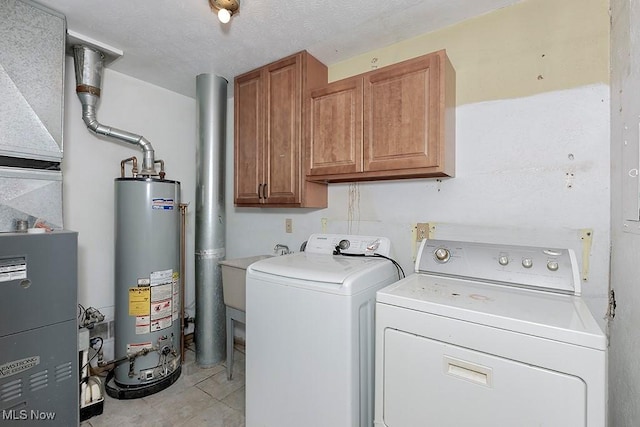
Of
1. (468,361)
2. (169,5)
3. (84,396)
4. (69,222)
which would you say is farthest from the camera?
(69,222)

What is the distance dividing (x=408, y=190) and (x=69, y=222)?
2.43 meters

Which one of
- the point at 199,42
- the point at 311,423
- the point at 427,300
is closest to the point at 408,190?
the point at 427,300

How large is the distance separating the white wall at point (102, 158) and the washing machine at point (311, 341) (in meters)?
1.52

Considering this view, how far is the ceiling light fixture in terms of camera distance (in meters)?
1.51

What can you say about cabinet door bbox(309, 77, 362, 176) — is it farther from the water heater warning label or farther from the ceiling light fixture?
the water heater warning label

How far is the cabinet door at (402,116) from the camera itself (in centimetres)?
155

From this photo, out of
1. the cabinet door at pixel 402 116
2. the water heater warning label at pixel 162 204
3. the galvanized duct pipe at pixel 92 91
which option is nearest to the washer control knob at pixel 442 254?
the cabinet door at pixel 402 116

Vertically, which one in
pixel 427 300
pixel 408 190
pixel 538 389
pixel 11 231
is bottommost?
pixel 538 389

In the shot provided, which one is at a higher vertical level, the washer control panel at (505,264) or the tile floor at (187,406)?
the washer control panel at (505,264)

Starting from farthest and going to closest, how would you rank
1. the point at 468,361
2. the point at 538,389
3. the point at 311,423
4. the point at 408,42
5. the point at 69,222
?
the point at 69,222, the point at 408,42, the point at 311,423, the point at 468,361, the point at 538,389

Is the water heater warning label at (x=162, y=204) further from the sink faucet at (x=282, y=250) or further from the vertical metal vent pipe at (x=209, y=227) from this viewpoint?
the sink faucet at (x=282, y=250)

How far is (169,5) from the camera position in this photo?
1.60 m

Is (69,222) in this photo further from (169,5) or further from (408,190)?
(408,190)

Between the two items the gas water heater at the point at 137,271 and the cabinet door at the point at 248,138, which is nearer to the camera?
the gas water heater at the point at 137,271
